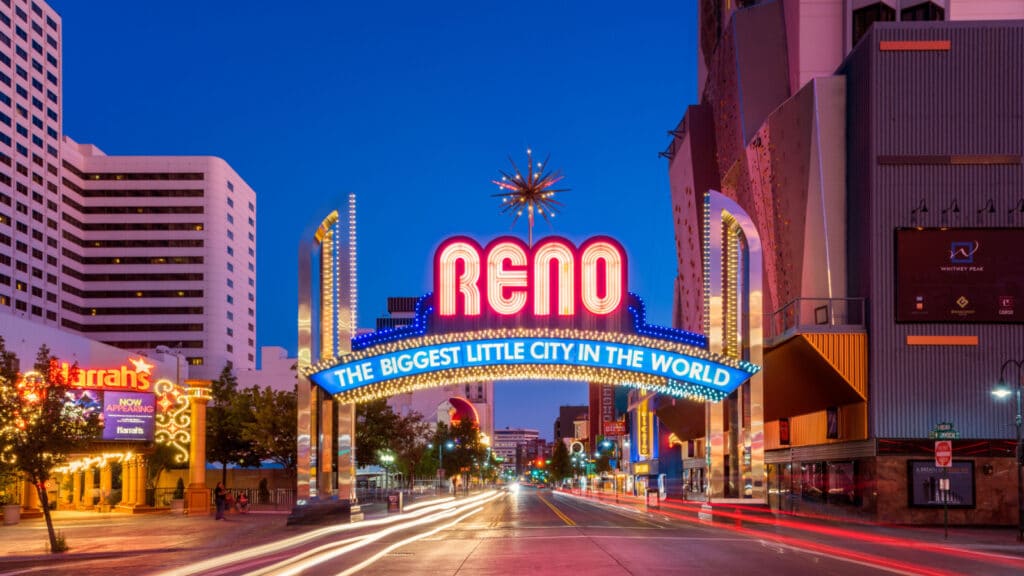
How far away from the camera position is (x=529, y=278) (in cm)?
3669

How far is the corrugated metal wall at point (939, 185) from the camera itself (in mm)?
42250

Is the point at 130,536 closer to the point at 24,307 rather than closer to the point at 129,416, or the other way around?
the point at 129,416

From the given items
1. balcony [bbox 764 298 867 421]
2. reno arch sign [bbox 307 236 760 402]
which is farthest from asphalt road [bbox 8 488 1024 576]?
balcony [bbox 764 298 867 421]

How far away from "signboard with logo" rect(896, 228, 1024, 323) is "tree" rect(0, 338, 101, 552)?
29.3 m

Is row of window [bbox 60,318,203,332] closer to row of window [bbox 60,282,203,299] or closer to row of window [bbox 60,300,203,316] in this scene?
row of window [bbox 60,300,203,316]

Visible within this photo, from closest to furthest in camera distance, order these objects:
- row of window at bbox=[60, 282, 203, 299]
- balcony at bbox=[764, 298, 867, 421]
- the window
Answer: balcony at bbox=[764, 298, 867, 421], the window, row of window at bbox=[60, 282, 203, 299]

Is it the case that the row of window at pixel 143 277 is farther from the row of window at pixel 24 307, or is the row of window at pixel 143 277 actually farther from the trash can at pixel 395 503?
the trash can at pixel 395 503

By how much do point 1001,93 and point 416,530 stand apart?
27.3 m

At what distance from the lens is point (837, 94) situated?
4634 centimetres

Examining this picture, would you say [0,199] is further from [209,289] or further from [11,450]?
[11,450]

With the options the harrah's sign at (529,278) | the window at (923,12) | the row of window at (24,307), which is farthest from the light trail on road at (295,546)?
the row of window at (24,307)

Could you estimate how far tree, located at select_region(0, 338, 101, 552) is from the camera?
27953 mm

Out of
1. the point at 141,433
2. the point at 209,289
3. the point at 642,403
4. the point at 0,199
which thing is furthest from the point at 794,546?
the point at 209,289

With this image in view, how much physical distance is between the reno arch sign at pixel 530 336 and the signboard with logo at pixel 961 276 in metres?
10.4
